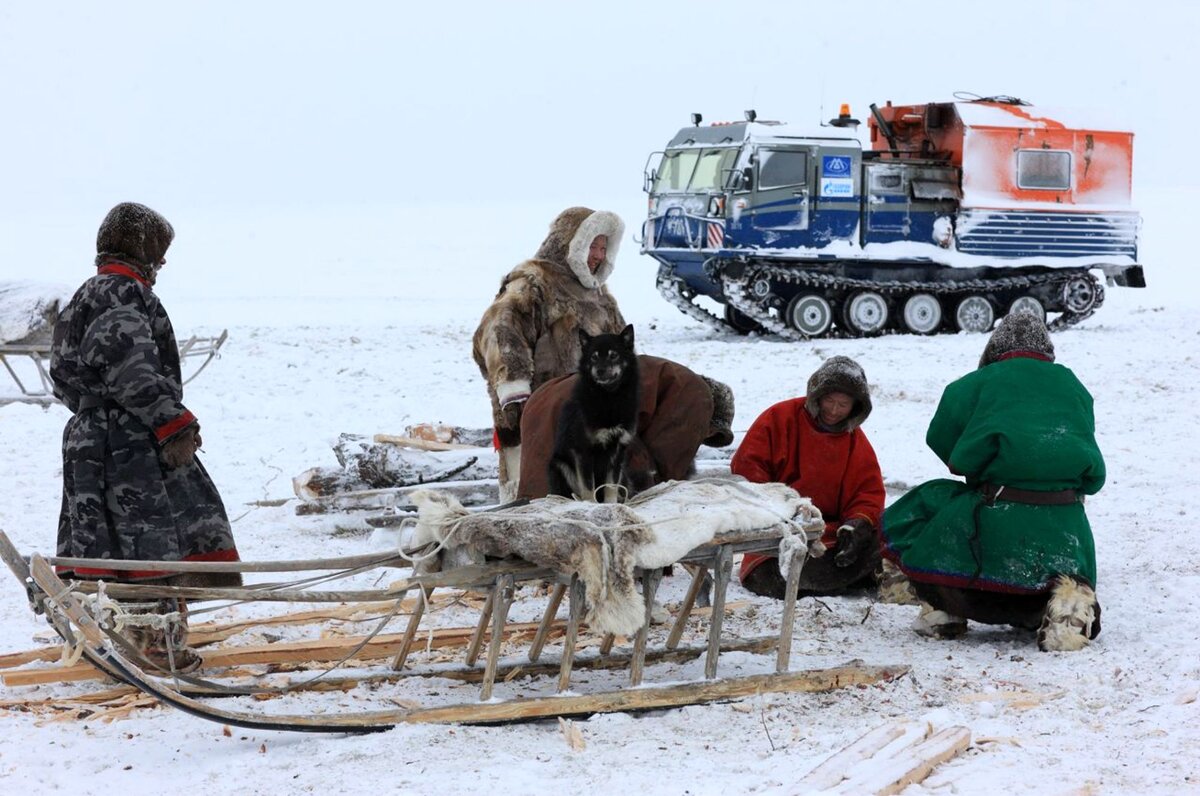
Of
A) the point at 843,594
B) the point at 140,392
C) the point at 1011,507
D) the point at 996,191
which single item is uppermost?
the point at 996,191

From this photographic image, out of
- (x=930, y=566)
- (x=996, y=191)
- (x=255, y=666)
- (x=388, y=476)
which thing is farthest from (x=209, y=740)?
(x=996, y=191)

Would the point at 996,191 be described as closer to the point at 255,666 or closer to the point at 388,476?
the point at 388,476

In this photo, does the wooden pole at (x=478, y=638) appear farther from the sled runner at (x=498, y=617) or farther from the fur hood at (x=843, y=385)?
the fur hood at (x=843, y=385)

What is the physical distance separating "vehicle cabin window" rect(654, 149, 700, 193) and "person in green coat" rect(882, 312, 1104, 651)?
12015mm

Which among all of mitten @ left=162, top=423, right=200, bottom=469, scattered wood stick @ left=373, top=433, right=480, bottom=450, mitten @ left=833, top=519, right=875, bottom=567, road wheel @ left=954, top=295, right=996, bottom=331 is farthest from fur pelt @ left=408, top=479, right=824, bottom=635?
road wheel @ left=954, top=295, right=996, bottom=331

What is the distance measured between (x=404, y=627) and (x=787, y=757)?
1932 mm

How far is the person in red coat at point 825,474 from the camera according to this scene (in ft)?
18.2

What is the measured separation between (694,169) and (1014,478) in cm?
1230

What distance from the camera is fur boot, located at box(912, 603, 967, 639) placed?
502cm

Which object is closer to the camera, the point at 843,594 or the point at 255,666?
the point at 255,666

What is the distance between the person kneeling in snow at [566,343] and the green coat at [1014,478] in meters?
0.94

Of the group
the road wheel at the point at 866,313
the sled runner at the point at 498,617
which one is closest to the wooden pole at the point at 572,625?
the sled runner at the point at 498,617

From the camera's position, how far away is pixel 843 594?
5.67m

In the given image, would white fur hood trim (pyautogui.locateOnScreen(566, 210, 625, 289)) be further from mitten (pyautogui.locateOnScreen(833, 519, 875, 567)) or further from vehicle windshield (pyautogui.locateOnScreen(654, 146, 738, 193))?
vehicle windshield (pyautogui.locateOnScreen(654, 146, 738, 193))
